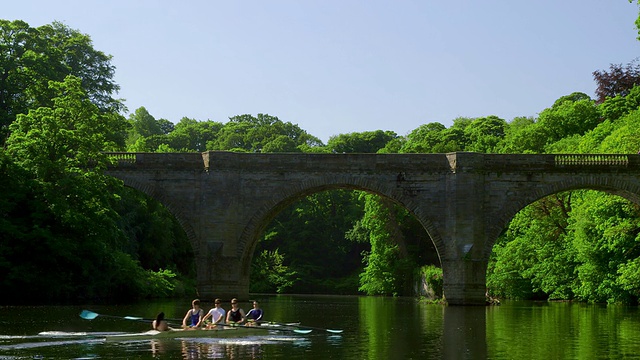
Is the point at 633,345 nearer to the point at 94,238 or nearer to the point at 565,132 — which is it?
the point at 94,238

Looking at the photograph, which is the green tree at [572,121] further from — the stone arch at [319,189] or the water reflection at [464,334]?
the water reflection at [464,334]

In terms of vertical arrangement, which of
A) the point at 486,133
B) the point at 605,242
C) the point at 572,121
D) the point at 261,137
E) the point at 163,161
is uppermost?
the point at 261,137

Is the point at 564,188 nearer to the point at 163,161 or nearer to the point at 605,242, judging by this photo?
the point at 605,242

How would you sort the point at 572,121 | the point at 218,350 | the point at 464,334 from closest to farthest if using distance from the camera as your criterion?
the point at 218,350
the point at 464,334
the point at 572,121

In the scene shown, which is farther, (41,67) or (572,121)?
(572,121)

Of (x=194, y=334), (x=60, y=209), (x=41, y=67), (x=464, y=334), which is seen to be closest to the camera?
(x=194, y=334)

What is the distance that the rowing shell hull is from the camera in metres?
22.7

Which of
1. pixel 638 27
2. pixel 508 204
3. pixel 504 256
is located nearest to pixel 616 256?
pixel 508 204

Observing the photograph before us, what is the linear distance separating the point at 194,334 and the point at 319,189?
19.7 metres

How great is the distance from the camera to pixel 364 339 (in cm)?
2472

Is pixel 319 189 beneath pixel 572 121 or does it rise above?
beneath

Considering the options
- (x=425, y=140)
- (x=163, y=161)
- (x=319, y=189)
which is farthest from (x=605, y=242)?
(x=425, y=140)

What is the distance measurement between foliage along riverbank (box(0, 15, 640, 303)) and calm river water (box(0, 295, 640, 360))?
4411mm

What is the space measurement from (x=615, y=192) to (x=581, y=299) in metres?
9.72
